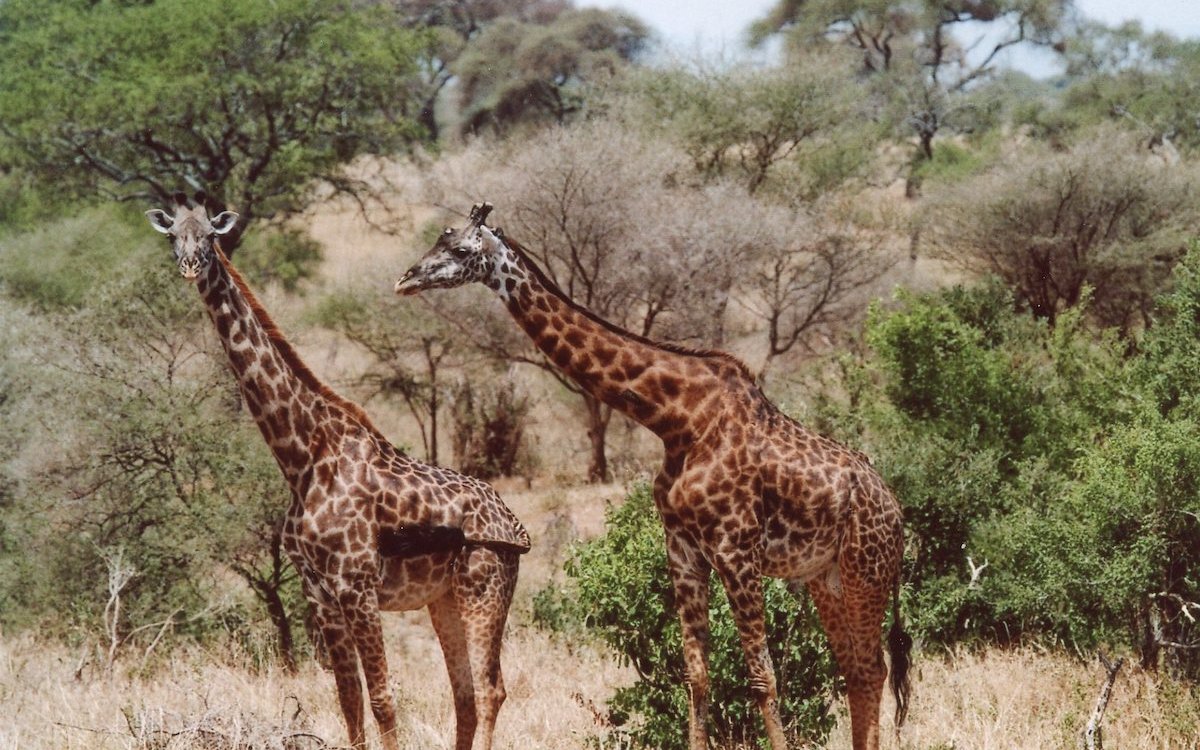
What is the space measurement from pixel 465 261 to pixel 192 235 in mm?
1294

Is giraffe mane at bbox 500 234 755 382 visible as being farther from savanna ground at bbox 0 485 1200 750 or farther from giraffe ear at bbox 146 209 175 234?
savanna ground at bbox 0 485 1200 750

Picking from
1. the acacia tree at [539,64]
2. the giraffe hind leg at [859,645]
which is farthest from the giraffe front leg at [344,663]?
the acacia tree at [539,64]

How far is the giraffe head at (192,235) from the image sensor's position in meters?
6.02

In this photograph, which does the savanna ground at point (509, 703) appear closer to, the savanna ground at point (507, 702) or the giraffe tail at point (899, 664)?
the savanna ground at point (507, 702)

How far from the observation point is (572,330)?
613 centimetres

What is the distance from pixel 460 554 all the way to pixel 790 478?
1762mm

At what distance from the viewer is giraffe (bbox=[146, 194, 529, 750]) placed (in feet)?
20.7

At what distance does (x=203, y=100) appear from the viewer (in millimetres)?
28078

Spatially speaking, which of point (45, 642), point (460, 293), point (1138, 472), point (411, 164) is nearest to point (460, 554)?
point (1138, 472)

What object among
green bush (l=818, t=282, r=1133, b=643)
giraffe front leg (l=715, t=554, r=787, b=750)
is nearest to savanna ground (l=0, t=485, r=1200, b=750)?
green bush (l=818, t=282, r=1133, b=643)

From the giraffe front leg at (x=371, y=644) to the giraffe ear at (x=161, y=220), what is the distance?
1964 mm

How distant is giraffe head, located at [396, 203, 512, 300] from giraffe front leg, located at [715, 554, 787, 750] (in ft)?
5.55

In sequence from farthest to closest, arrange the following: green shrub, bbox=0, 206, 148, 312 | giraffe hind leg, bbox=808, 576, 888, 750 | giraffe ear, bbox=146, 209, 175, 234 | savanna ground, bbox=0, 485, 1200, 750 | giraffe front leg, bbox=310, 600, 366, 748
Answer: green shrub, bbox=0, 206, 148, 312 < savanna ground, bbox=0, 485, 1200, 750 < giraffe hind leg, bbox=808, 576, 888, 750 < giraffe front leg, bbox=310, 600, 366, 748 < giraffe ear, bbox=146, 209, 175, 234

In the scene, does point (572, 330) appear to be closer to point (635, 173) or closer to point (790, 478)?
point (790, 478)
